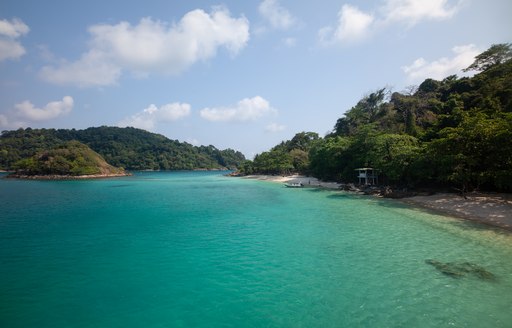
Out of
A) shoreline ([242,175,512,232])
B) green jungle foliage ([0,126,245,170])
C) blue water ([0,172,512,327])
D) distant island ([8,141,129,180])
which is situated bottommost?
blue water ([0,172,512,327])

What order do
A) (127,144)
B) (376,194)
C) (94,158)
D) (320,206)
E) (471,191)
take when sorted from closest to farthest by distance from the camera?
(471,191) → (320,206) → (376,194) → (94,158) → (127,144)

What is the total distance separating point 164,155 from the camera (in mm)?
191000

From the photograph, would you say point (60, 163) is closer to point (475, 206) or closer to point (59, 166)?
point (59, 166)

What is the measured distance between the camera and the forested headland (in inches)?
928

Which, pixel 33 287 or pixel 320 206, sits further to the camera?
pixel 320 206

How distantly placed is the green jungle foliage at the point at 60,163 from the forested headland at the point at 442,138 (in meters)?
85.6

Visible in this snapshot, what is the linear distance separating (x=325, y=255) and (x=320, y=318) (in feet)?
19.0

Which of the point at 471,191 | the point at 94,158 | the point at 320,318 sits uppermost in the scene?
the point at 94,158

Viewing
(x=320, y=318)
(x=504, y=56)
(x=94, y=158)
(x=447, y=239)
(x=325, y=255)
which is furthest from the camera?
(x=94, y=158)

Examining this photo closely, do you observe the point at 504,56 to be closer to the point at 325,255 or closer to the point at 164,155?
the point at 325,255

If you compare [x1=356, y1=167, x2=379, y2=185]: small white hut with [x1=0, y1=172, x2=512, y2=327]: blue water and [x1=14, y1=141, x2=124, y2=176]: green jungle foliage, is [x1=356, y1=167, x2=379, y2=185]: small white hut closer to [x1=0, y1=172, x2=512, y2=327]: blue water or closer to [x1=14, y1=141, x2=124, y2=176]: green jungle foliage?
[x1=0, y1=172, x2=512, y2=327]: blue water

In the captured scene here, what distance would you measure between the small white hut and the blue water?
2129 cm

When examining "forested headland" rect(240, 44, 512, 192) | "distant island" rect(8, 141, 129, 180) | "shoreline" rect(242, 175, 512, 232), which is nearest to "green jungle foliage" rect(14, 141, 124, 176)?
"distant island" rect(8, 141, 129, 180)

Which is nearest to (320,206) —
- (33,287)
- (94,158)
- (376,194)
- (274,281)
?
(376,194)
